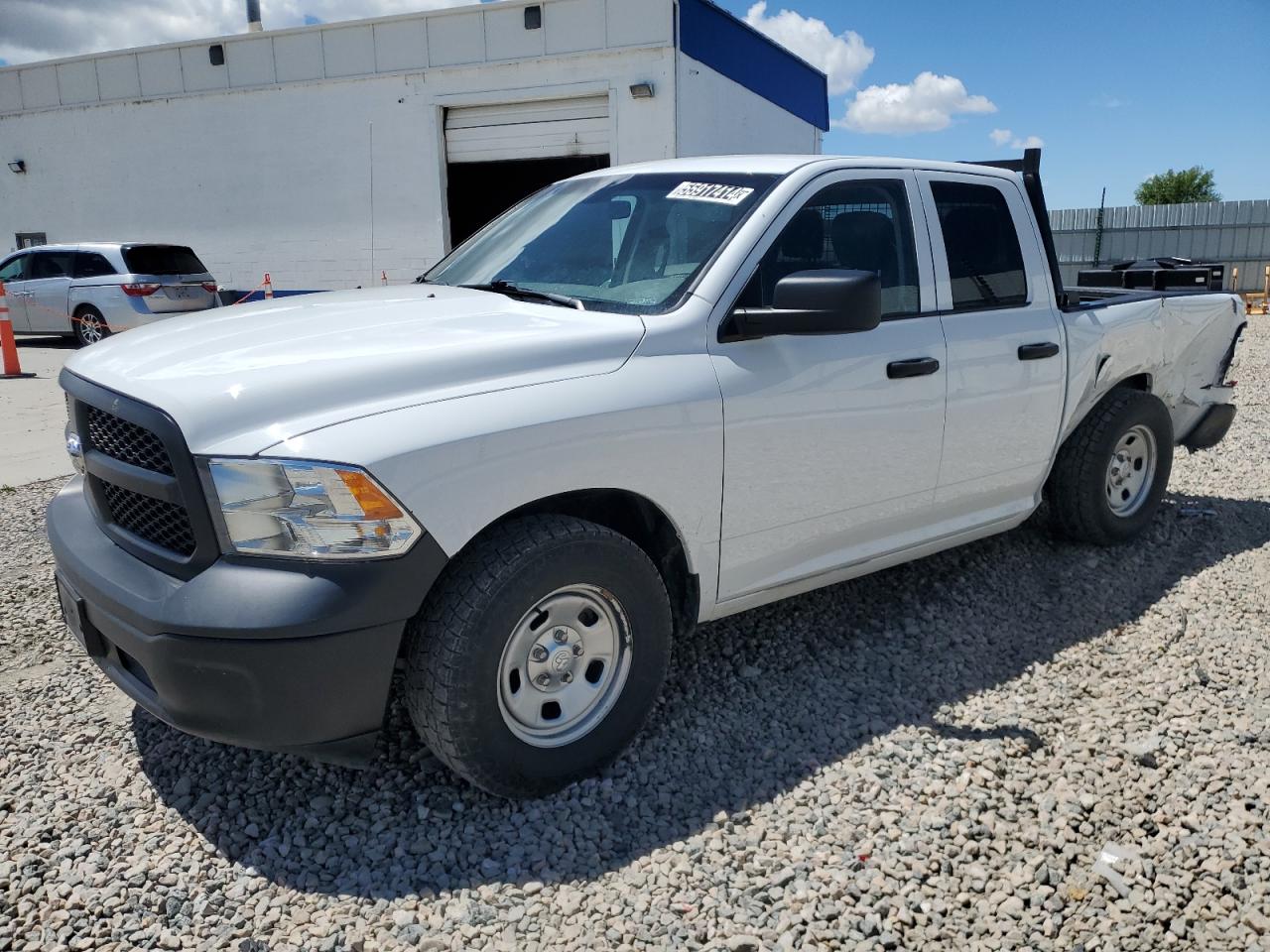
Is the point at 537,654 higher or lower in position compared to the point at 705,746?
higher

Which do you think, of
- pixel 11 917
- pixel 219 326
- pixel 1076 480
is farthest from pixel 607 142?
pixel 11 917

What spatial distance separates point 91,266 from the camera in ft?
48.1

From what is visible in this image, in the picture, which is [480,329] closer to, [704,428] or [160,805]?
[704,428]

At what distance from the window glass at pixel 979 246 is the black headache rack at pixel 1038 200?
232 millimetres

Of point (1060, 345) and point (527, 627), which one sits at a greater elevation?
point (1060, 345)

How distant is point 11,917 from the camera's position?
7.98ft

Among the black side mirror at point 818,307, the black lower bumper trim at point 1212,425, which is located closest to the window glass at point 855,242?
the black side mirror at point 818,307

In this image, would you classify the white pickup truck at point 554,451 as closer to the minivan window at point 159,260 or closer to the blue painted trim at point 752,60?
the blue painted trim at point 752,60

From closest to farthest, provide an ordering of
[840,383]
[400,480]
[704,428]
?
[400,480], [704,428], [840,383]

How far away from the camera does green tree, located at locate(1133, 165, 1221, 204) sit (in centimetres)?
5384

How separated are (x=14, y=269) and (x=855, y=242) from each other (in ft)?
52.0

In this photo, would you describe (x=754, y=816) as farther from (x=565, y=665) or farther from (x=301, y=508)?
(x=301, y=508)

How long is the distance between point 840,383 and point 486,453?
4.57 ft

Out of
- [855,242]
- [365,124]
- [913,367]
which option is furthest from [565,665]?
[365,124]
